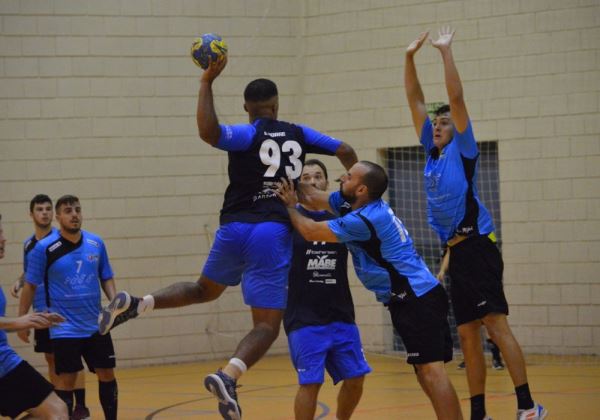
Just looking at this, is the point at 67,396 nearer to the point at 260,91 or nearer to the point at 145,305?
the point at 145,305

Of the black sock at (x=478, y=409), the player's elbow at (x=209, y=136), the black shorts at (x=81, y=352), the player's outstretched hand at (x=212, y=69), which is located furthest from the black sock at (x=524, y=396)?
the black shorts at (x=81, y=352)

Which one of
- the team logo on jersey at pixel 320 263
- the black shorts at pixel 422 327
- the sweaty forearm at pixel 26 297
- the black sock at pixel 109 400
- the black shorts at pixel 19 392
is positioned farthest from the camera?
the sweaty forearm at pixel 26 297

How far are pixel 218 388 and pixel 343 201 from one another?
5.99 feet

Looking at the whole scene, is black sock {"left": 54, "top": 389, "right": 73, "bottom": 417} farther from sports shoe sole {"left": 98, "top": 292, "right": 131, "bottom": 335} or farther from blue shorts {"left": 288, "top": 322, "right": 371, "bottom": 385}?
blue shorts {"left": 288, "top": 322, "right": 371, "bottom": 385}

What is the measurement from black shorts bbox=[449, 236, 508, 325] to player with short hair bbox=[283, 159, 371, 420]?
2.88 feet

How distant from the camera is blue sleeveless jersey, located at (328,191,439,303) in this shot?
7.26 metres

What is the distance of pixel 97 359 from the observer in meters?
9.87

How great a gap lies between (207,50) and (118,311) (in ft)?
6.24

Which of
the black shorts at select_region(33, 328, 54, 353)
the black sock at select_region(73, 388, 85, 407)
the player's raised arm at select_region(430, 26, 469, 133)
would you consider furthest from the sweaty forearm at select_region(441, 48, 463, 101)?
the black shorts at select_region(33, 328, 54, 353)

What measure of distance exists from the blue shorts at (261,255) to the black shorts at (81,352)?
9.21ft

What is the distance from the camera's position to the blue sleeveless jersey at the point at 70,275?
1013 cm

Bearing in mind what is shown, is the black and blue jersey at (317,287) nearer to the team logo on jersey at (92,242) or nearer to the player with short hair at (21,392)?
the player with short hair at (21,392)

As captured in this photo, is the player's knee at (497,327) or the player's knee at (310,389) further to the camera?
the player's knee at (497,327)

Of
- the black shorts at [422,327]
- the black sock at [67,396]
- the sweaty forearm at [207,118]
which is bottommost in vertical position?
the black sock at [67,396]
